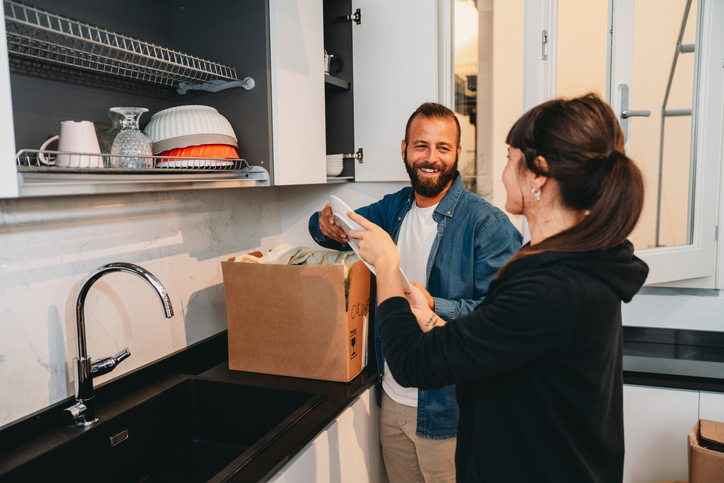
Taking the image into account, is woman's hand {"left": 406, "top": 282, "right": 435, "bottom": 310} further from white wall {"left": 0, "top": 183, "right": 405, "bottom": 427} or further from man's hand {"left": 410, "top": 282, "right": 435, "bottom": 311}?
white wall {"left": 0, "top": 183, "right": 405, "bottom": 427}

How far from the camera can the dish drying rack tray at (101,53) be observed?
1.06 m

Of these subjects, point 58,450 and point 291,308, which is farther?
point 291,308

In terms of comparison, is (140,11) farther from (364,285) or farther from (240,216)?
(364,285)

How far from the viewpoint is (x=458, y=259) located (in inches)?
60.6

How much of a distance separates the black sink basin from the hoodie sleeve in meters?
0.45

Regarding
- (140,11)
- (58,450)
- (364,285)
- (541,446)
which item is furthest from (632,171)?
(140,11)

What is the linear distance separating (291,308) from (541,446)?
80 centimetres

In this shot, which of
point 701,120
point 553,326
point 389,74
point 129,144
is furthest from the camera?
point 389,74

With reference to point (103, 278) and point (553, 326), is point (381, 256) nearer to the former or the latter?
point (553, 326)

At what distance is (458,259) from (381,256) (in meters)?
0.53

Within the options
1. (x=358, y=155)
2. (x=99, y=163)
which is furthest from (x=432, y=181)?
(x=99, y=163)

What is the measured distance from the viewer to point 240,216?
78.4 inches

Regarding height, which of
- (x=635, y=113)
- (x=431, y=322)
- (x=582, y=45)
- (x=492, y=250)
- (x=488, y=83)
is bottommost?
(x=431, y=322)

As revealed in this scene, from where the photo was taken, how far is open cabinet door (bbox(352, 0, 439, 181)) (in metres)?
1.95
